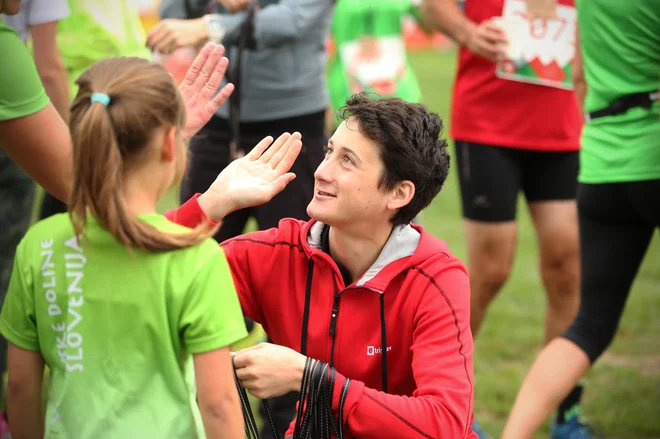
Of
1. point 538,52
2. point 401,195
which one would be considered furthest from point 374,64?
point 401,195

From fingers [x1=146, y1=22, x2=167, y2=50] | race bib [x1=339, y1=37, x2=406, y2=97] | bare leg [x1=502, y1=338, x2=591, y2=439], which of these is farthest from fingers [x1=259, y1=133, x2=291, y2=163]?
race bib [x1=339, y1=37, x2=406, y2=97]

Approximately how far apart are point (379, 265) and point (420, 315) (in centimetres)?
19

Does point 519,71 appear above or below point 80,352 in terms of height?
below

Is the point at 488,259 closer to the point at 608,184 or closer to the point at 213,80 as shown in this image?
the point at 608,184

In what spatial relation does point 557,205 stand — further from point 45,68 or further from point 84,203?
point 84,203

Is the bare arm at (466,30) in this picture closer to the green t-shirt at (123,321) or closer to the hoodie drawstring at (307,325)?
the hoodie drawstring at (307,325)

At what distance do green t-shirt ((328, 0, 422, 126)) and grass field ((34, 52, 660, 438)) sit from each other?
5.03 ft

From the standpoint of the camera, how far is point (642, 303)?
19.2 feet

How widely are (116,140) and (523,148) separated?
2507mm

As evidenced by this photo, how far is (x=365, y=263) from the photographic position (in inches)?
103

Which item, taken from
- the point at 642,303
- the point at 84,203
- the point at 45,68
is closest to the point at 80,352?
the point at 84,203

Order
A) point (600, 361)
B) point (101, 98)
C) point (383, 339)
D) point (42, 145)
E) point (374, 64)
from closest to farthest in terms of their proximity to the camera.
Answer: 1. point (101, 98)
2. point (383, 339)
3. point (42, 145)
4. point (600, 361)
5. point (374, 64)

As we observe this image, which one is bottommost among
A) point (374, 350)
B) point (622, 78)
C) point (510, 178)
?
point (510, 178)

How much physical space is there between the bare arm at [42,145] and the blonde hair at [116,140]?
24.6 inches
